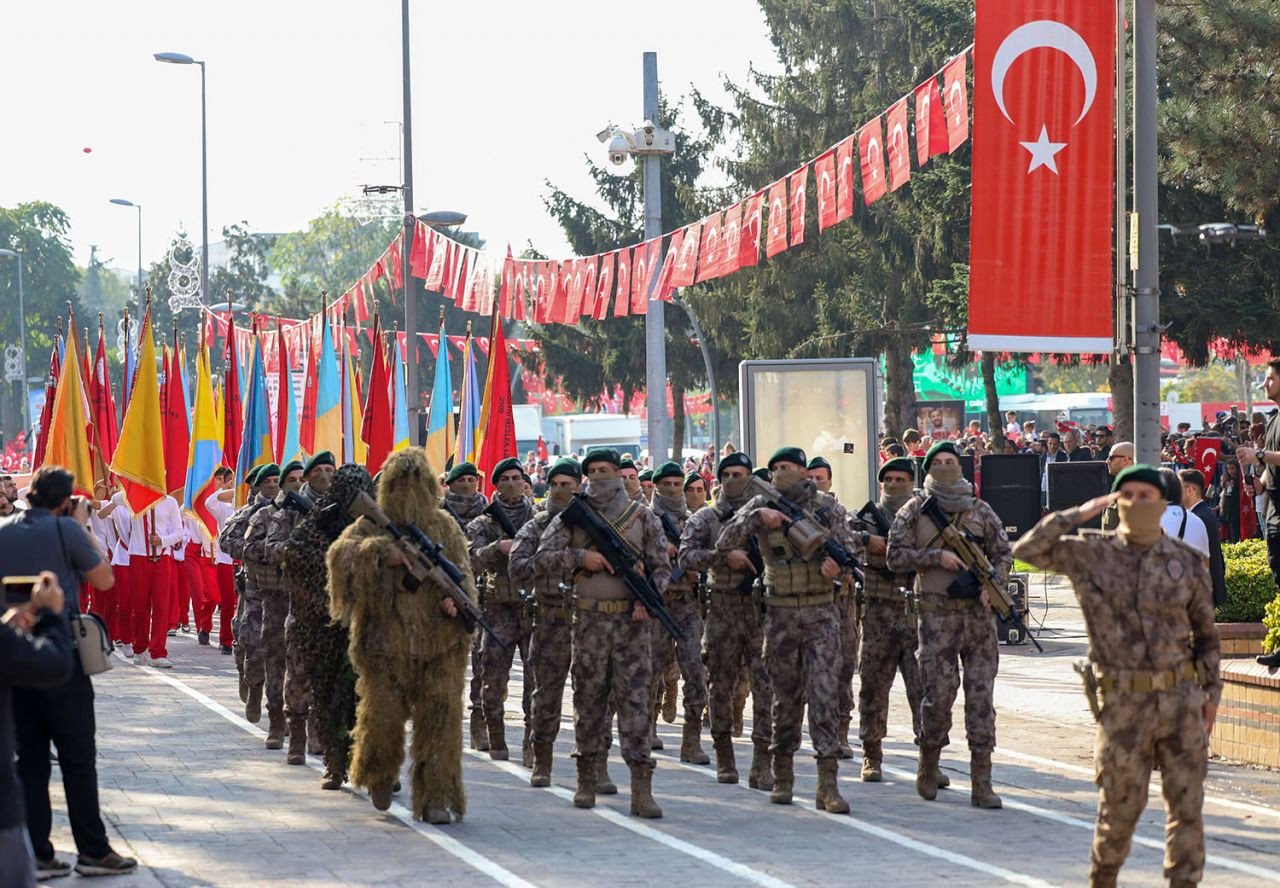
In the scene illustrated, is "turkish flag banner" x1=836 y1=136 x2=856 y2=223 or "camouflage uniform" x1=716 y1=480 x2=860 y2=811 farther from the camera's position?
"turkish flag banner" x1=836 y1=136 x2=856 y2=223

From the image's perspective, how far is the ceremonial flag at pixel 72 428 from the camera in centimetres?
2220

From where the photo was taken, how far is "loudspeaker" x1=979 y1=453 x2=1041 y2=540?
63.1 ft

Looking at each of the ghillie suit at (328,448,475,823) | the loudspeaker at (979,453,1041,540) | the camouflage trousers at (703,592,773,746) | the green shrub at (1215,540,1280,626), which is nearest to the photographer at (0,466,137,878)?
the ghillie suit at (328,448,475,823)

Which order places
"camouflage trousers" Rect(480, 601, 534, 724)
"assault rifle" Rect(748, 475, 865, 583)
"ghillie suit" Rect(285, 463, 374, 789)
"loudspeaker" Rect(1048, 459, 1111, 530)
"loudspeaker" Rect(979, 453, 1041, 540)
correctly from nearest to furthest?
"assault rifle" Rect(748, 475, 865, 583)
"ghillie suit" Rect(285, 463, 374, 789)
"camouflage trousers" Rect(480, 601, 534, 724)
"loudspeaker" Rect(1048, 459, 1111, 530)
"loudspeaker" Rect(979, 453, 1041, 540)

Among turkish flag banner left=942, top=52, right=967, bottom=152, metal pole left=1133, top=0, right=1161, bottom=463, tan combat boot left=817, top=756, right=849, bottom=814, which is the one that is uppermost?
turkish flag banner left=942, top=52, right=967, bottom=152

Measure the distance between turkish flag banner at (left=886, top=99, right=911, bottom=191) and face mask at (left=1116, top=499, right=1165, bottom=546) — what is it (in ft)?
31.1

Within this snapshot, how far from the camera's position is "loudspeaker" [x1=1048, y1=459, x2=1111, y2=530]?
1900cm

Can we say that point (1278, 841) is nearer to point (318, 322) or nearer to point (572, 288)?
point (572, 288)

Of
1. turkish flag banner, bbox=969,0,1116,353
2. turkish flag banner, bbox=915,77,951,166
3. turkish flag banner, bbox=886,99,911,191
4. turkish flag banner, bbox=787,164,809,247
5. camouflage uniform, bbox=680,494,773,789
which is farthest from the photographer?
turkish flag banner, bbox=787,164,809,247

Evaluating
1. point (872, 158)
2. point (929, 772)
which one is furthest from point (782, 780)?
point (872, 158)

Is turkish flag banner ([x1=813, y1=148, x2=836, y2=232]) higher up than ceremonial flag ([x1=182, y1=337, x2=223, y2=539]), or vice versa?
turkish flag banner ([x1=813, y1=148, x2=836, y2=232])

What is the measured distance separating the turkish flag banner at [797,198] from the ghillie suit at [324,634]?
344 inches

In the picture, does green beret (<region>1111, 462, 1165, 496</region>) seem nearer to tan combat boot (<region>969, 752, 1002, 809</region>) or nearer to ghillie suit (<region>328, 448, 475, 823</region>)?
tan combat boot (<region>969, 752, 1002, 809</region>)

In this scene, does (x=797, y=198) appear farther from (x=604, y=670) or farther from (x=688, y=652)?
(x=604, y=670)
